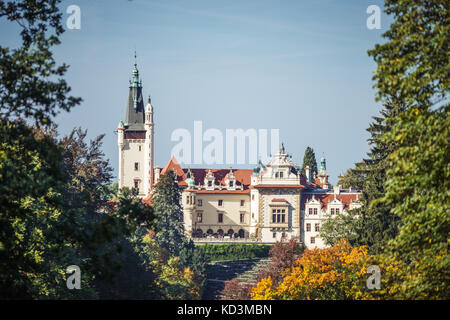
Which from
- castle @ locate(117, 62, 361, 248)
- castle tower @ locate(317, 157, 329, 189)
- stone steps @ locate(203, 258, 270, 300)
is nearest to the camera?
stone steps @ locate(203, 258, 270, 300)

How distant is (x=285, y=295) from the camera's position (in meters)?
45.4

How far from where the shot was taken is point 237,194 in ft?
345

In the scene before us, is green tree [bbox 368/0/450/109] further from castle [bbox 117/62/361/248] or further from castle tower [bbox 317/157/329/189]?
castle tower [bbox 317/157/329/189]

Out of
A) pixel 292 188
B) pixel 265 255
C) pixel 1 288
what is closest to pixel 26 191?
pixel 1 288

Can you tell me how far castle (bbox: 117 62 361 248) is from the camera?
9900 cm

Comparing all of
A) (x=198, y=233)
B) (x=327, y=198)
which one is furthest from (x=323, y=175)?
(x=198, y=233)

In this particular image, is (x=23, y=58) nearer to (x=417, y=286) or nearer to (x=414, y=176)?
(x=414, y=176)

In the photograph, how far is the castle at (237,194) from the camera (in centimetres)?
9900

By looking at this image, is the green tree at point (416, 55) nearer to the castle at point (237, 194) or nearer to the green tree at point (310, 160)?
the castle at point (237, 194)

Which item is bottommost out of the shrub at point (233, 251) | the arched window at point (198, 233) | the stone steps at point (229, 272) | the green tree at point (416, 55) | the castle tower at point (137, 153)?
the stone steps at point (229, 272)

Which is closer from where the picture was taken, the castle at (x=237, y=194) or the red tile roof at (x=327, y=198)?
Answer: the red tile roof at (x=327, y=198)

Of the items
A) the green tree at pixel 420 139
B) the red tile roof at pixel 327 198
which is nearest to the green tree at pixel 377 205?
the green tree at pixel 420 139

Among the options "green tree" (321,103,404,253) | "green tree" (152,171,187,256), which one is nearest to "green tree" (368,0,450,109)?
"green tree" (321,103,404,253)

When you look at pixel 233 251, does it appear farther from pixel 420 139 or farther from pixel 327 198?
pixel 420 139
